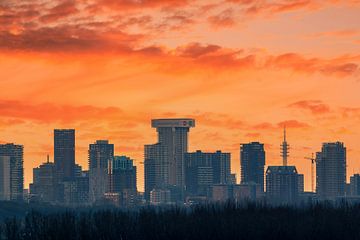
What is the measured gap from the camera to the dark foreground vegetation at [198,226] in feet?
480

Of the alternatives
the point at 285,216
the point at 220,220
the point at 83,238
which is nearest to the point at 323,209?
the point at 285,216

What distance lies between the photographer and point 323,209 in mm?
174875

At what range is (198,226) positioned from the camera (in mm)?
156375

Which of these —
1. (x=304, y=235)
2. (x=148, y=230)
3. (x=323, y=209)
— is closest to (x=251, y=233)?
(x=304, y=235)

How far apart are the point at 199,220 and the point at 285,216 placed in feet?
46.4

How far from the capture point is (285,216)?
163750 millimetres

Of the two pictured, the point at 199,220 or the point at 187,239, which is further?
the point at 199,220

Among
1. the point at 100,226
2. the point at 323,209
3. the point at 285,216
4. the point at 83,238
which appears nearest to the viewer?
the point at 83,238

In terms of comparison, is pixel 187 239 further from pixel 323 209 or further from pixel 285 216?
pixel 323 209

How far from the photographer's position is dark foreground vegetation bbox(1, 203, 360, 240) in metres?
146

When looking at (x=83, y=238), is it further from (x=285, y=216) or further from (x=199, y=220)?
(x=285, y=216)

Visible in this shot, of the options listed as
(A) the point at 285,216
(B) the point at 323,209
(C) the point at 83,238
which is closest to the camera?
(C) the point at 83,238

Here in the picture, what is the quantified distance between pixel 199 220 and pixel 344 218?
2311 centimetres

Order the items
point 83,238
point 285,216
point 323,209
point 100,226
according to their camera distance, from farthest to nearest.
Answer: point 323,209 → point 285,216 → point 100,226 → point 83,238
